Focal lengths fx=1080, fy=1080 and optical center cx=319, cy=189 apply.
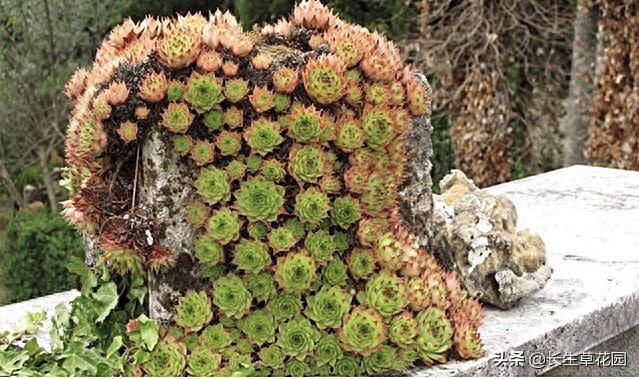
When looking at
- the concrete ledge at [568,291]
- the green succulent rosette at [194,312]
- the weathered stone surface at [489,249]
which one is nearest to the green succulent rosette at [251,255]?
the green succulent rosette at [194,312]

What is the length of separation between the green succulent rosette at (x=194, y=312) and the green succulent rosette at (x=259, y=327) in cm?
8

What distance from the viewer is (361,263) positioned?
90.6 inches

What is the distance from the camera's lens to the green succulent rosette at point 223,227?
221 cm

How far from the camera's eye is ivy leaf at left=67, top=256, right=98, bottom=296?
238cm

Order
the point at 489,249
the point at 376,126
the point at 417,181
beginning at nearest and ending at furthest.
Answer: the point at 376,126 → the point at 417,181 → the point at 489,249

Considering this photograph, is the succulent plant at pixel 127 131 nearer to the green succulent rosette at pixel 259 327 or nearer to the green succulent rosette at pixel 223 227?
the green succulent rosette at pixel 223 227

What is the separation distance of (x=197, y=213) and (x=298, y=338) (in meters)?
0.33

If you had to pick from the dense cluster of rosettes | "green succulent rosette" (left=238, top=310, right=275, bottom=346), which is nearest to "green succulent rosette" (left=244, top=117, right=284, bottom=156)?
the dense cluster of rosettes

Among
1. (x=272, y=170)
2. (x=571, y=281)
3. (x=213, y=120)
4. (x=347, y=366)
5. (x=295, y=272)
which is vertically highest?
(x=213, y=120)

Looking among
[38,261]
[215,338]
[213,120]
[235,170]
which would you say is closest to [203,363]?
[215,338]

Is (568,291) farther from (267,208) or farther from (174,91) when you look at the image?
(174,91)

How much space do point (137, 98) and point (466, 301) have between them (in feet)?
2.83

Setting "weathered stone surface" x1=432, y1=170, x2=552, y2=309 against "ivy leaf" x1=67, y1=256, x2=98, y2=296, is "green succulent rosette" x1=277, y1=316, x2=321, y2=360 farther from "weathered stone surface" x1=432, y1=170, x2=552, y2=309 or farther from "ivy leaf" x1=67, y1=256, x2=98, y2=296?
"weathered stone surface" x1=432, y1=170, x2=552, y2=309

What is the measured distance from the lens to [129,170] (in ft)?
7.66
